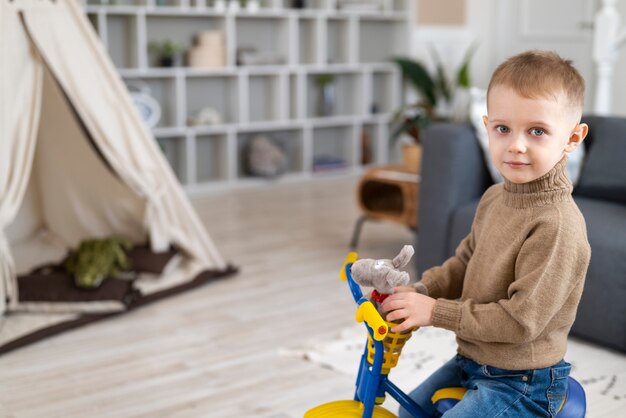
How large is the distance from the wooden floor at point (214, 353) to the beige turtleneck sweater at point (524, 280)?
3.02ft

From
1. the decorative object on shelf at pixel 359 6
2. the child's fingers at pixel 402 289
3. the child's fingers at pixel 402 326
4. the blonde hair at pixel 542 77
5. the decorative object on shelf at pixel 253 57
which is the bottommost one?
the child's fingers at pixel 402 326

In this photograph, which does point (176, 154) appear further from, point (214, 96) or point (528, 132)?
point (528, 132)

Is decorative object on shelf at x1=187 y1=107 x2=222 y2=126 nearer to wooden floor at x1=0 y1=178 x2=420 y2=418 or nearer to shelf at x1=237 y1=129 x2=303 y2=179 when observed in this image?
shelf at x1=237 y1=129 x2=303 y2=179

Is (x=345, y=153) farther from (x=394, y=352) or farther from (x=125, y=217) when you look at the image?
(x=394, y=352)

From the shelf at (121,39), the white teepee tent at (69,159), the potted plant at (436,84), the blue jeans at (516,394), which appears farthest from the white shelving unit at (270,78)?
the blue jeans at (516,394)

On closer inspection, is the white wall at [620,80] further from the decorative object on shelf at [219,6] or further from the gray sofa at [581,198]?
the decorative object on shelf at [219,6]

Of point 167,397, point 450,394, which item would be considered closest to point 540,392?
point 450,394

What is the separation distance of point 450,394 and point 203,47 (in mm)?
4337

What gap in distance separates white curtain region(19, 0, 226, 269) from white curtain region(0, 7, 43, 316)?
0.08 m

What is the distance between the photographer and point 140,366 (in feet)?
8.25

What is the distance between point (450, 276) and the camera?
1539 millimetres

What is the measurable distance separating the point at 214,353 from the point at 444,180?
1138 mm

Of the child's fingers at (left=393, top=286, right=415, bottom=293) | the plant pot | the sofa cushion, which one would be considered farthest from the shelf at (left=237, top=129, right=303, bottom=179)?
the child's fingers at (left=393, top=286, right=415, bottom=293)

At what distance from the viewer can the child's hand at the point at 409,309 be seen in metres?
1.35
